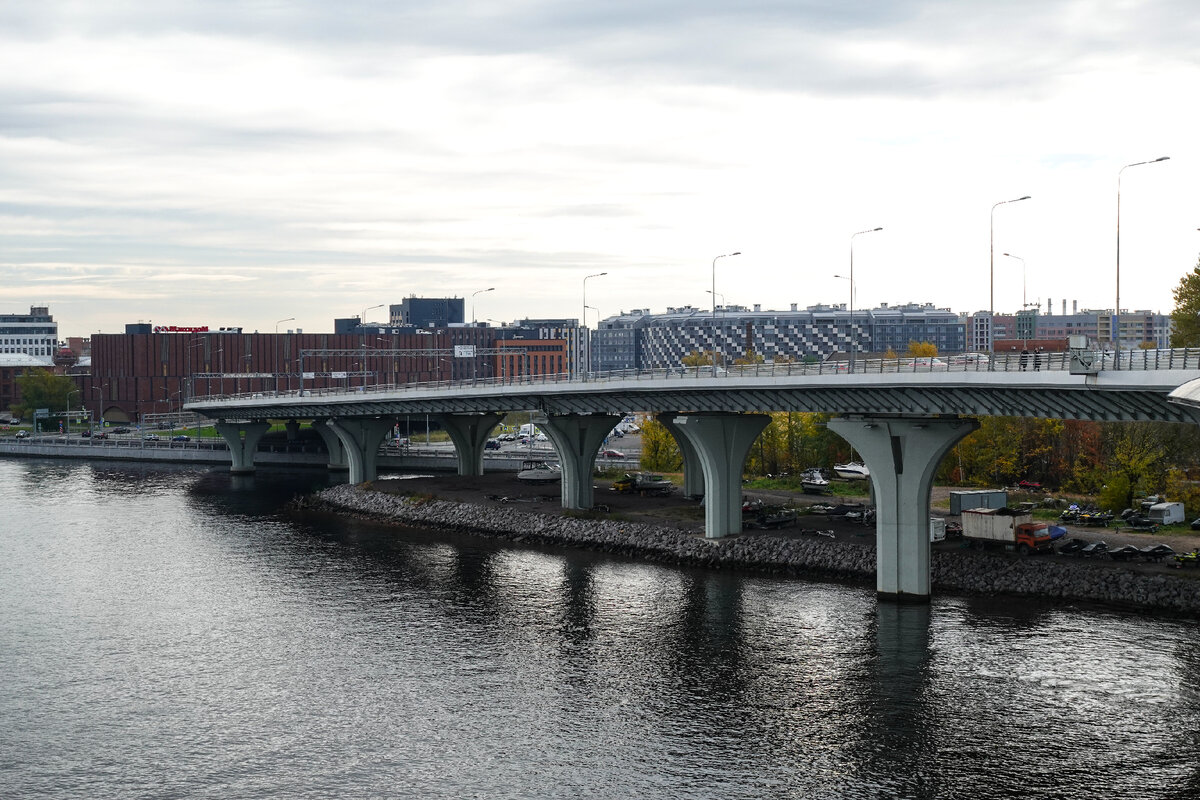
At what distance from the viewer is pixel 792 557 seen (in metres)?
75.4

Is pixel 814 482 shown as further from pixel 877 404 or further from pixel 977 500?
pixel 877 404

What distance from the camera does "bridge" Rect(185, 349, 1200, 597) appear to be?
53969 millimetres

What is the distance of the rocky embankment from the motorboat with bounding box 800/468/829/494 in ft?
A: 75.4

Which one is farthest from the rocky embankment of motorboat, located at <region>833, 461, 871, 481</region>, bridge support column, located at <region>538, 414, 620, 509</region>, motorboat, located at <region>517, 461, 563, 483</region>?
motorboat, located at <region>833, 461, 871, 481</region>

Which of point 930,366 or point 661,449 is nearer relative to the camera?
point 930,366

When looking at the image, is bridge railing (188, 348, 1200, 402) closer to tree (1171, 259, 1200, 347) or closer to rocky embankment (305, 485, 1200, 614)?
rocky embankment (305, 485, 1200, 614)

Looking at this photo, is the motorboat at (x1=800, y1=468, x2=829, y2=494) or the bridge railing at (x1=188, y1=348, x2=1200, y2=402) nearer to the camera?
the bridge railing at (x1=188, y1=348, x2=1200, y2=402)

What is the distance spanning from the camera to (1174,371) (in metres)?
50.5

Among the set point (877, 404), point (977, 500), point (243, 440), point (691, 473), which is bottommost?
point (977, 500)

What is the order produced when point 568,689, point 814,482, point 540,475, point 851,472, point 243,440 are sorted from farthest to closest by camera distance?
1. point 243,440
2. point 540,475
3. point 851,472
4. point 814,482
5. point 568,689

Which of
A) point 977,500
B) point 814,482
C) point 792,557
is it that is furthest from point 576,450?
point 977,500

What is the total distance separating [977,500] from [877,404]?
19841 mm

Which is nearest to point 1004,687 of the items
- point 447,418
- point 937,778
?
point 937,778

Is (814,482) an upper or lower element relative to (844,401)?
lower
